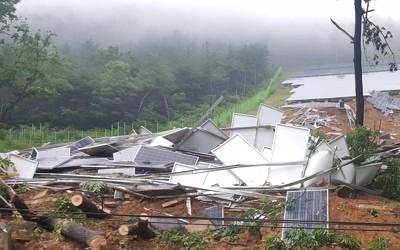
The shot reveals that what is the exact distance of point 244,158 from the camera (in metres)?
9.84

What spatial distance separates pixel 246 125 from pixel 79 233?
22.8 feet

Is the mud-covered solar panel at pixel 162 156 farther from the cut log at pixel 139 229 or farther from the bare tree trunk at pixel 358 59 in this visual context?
the bare tree trunk at pixel 358 59

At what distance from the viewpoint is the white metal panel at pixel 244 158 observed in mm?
9156

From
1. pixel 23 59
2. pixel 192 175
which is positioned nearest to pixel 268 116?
pixel 192 175

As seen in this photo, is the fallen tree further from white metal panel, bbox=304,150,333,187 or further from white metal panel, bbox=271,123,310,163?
white metal panel, bbox=271,123,310,163

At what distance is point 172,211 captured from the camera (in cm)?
824

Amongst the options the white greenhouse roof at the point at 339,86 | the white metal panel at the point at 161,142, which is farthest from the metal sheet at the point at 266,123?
the white greenhouse roof at the point at 339,86

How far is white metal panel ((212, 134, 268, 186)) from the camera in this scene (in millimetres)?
9156

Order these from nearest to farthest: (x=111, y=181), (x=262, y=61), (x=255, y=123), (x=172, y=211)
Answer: (x=172, y=211) → (x=111, y=181) → (x=255, y=123) → (x=262, y=61)

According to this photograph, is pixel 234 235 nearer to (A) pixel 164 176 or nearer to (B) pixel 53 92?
(A) pixel 164 176

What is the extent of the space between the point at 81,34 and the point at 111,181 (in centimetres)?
6308

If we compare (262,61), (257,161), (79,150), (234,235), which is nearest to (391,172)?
(257,161)

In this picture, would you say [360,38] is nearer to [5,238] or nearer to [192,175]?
[192,175]

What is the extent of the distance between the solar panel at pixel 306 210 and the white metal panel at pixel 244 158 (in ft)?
4.27
